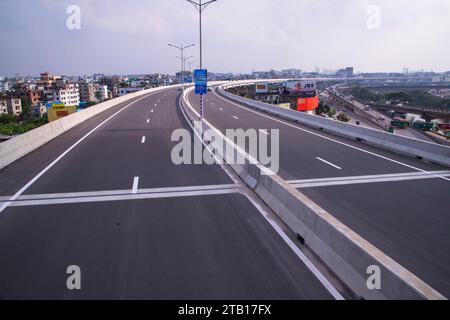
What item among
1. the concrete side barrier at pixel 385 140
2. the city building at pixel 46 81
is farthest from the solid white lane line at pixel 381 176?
the city building at pixel 46 81

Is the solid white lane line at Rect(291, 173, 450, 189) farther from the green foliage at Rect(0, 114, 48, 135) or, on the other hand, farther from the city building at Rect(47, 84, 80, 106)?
the city building at Rect(47, 84, 80, 106)

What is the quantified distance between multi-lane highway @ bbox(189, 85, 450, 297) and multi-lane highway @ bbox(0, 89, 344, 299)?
0.18 meters

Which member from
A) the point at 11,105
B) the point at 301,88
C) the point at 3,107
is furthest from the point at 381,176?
the point at 11,105

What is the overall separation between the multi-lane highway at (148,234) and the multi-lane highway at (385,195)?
0.59 ft

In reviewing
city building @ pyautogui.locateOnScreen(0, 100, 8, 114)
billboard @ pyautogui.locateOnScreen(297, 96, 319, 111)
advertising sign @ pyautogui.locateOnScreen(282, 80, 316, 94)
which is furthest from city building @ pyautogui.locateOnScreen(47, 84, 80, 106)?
billboard @ pyautogui.locateOnScreen(297, 96, 319, 111)

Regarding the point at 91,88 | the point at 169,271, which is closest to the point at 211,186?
the point at 169,271

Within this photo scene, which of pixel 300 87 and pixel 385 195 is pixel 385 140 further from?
pixel 300 87

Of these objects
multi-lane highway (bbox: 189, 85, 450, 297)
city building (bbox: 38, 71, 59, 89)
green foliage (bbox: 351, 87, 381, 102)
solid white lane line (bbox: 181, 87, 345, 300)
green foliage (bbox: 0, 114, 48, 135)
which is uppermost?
city building (bbox: 38, 71, 59, 89)

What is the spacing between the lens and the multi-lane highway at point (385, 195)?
646cm

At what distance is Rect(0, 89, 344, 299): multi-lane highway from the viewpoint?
5395 millimetres

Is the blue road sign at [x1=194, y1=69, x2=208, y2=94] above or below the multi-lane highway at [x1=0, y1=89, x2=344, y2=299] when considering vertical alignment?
above

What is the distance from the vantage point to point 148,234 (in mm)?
7223
